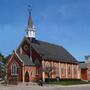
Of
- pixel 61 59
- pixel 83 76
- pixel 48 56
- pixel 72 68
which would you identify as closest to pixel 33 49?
pixel 48 56

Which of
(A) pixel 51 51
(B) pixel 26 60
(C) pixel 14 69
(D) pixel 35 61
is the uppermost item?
(A) pixel 51 51

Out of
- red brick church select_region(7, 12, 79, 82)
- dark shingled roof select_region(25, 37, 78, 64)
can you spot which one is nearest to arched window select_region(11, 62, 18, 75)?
red brick church select_region(7, 12, 79, 82)

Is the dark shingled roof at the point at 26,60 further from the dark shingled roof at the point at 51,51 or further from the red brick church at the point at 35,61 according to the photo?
the dark shingled roof at the point at 51,51

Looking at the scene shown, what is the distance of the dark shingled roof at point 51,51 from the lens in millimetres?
93438

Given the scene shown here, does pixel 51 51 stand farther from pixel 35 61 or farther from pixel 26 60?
pixel 26 60

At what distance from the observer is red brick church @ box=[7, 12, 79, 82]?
88.6m

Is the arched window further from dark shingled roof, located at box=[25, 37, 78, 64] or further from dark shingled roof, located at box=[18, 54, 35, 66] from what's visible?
dark shingled roof, located at box=[25, 37, 78, 64]

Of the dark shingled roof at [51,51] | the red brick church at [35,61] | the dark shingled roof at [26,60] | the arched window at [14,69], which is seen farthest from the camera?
the dark shingled roof at [51,51]

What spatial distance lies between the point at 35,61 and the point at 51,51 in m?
9.59

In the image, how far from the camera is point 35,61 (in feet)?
301

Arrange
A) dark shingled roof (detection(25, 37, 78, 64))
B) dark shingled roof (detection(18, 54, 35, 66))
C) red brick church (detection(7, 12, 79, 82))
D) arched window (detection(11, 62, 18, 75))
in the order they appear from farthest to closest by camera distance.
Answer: dark shingled roof (detection(25, 37, 78, 64)) < arched window (detection(11, 62, 18, 75)) < dark shingled roof (detection(18, 54, 35, 66)) < red brick church (detection(7, 12, 79, 82))

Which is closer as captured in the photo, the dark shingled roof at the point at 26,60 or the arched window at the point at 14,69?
the dark shingled roof at the point at 26,60

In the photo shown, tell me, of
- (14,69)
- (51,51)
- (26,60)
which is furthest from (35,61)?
(51,51)

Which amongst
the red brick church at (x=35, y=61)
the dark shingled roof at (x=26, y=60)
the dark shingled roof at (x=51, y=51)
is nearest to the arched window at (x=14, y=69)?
the red brick church at (x=35, y=61)
